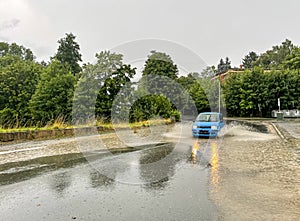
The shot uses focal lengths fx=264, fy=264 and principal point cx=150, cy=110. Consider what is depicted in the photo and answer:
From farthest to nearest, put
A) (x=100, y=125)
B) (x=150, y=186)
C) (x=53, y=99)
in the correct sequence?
1. (x=53, y=99)
2. (x=100, y=125)
3. (x=150, y=186)

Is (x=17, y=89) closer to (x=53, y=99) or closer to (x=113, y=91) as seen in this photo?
(x=53, y=99)

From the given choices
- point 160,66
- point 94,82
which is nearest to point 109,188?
point 94,82

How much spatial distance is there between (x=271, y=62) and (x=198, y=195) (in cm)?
8576

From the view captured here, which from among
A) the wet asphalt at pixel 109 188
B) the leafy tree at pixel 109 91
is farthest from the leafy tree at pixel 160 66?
the wet asphalt at pixel 109 188

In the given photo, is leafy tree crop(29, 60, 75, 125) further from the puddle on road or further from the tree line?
the puddle on road

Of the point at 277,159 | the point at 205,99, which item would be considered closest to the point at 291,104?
the point at 205,99

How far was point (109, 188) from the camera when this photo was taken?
588 cm

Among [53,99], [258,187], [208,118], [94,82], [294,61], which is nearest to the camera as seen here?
[258,187]

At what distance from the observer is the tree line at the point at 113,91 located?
69.1 ft

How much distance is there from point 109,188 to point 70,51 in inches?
1928

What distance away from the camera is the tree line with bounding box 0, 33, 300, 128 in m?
21.1

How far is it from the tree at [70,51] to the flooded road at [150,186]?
42.1 meters

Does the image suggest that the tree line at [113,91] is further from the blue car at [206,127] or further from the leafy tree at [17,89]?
the blue car at [206,127]

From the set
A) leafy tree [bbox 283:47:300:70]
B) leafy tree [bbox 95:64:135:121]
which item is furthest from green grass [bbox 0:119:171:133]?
leafy tree [bbox 283:47:300:70]
